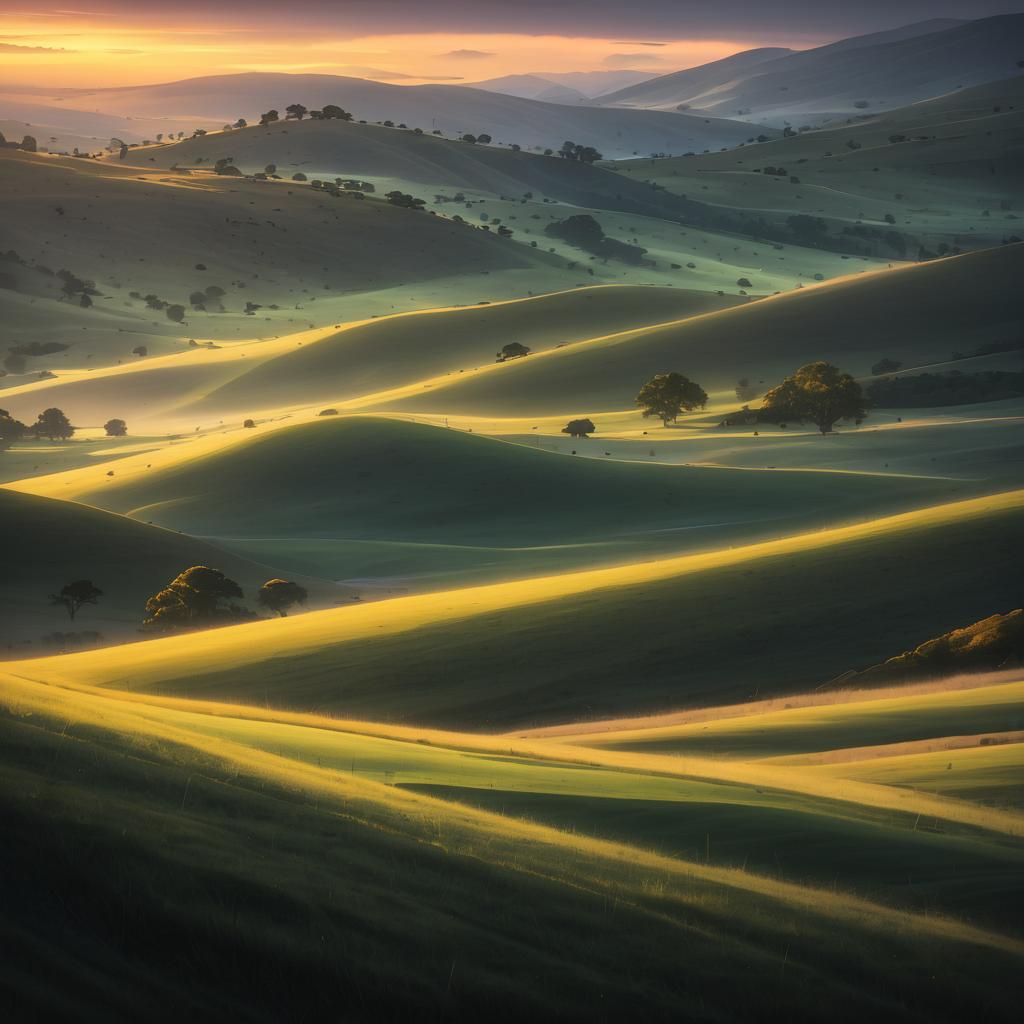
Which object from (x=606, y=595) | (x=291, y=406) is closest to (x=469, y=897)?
(x=606, y=595)

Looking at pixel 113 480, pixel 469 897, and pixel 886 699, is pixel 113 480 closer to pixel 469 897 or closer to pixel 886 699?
pixel 886 699

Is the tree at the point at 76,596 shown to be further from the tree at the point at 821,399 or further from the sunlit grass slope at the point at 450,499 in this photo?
the tree at the point at 821,399

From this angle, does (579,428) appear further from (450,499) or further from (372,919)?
(372,919)

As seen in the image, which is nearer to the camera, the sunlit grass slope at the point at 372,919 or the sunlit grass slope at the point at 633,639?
the sunlit grass slope at the point at 372,919

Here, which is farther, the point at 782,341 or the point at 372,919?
the point at 782,341

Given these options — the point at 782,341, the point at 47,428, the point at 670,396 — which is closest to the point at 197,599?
the point at 670,396

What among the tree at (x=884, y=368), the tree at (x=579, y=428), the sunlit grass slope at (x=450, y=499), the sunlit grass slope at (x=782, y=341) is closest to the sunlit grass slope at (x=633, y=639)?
the sunlit grass slope at (x=450, y=499)
